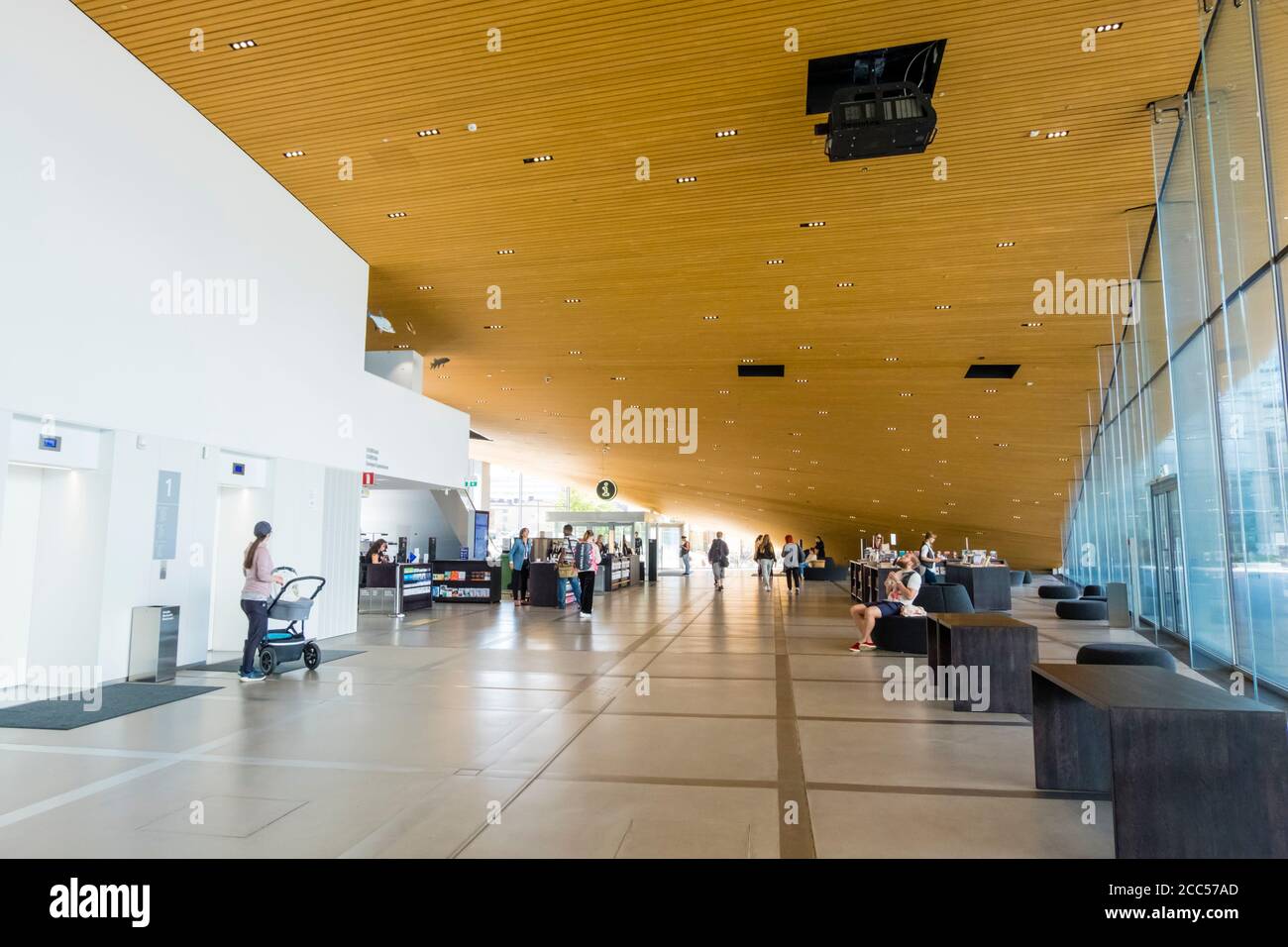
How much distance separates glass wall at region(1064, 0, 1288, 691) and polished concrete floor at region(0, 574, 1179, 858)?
8.76ft

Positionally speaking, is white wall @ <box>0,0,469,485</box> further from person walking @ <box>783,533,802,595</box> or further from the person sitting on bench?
person walking @ <box>783,533,802,595</box>

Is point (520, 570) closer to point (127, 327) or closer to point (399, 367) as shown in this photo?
point (399, 367)

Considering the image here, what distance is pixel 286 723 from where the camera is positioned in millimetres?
5117

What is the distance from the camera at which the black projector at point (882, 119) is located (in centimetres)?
605

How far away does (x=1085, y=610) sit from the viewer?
12172mm

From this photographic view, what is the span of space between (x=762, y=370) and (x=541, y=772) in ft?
43.1

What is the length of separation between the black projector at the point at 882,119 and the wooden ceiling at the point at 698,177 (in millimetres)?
513

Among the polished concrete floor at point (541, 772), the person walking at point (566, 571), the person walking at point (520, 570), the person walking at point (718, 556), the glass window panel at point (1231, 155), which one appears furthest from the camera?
the person walking at point (718, 556)

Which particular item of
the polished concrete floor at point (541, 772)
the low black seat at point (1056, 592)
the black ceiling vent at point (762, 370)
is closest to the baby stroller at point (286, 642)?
the polished concrete floor at point (541, 772)

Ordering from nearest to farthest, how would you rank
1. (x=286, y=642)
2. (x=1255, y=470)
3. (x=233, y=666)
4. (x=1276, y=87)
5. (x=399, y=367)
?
(x=1276, y=87) < (x=1255, y=470) < (x=286, y=642) < (x=233, y=666) < (x=399, y=367)

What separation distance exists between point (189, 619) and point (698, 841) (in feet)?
21.4

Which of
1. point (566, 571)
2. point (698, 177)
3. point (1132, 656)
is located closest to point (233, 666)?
point (566, 571)

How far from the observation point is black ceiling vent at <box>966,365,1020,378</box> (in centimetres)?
1497

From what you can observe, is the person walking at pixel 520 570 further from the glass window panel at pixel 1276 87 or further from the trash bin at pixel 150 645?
the glass window panel at pixel 1276 87
